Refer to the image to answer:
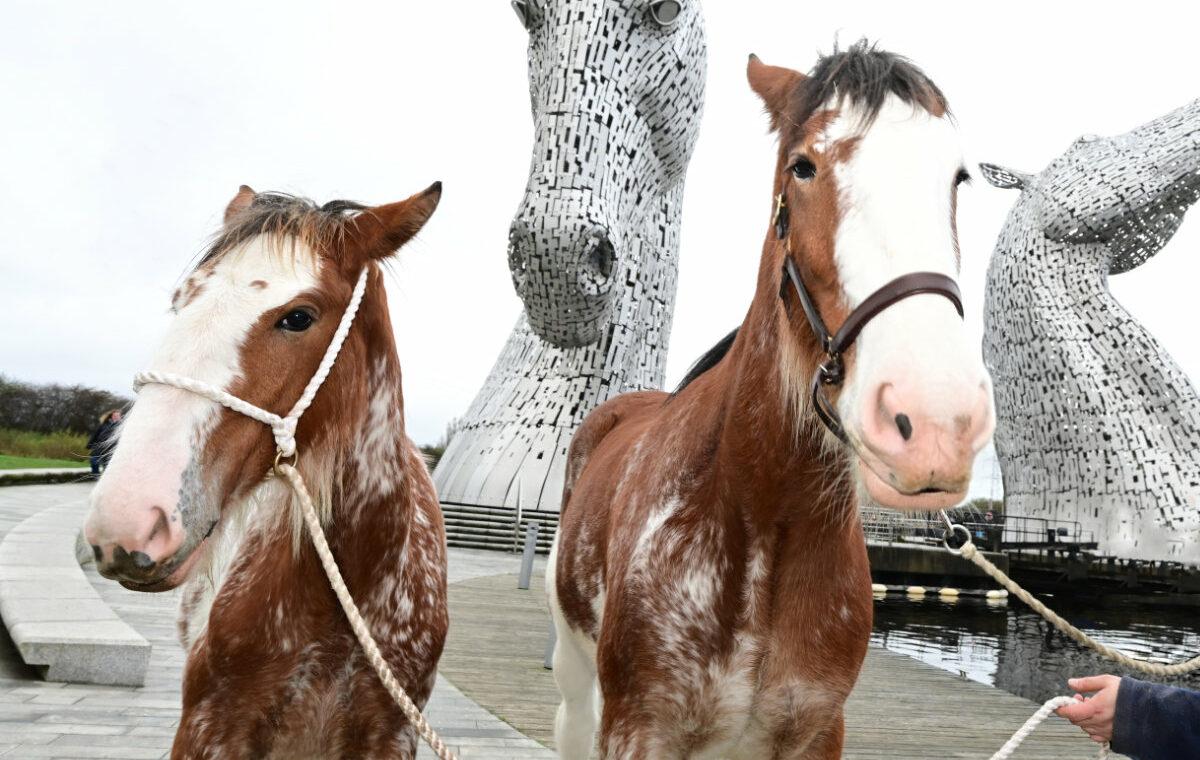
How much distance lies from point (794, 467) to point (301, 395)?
124cm

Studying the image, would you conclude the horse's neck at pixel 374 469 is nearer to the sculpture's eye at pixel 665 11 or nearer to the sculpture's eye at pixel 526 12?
the sculpture's eye at pixel 526 12

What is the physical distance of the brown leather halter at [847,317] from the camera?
1.72m

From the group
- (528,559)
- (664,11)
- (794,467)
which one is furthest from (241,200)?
(528,559)

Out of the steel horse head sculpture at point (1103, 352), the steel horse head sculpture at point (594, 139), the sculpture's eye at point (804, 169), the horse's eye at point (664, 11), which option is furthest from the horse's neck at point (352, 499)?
the steel horse head sculpture at point (1103, 352)

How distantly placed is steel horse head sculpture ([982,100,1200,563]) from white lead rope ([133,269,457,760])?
79.1ft

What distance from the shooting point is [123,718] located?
13.5 feet

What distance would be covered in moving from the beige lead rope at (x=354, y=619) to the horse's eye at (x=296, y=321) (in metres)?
0.33

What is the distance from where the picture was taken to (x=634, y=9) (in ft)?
25.8

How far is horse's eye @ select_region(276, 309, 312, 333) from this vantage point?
2.19m

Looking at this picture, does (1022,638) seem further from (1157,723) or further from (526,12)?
(1157,723)

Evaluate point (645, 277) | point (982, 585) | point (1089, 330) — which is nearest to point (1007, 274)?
point (1089, 330)

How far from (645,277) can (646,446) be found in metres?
11.4

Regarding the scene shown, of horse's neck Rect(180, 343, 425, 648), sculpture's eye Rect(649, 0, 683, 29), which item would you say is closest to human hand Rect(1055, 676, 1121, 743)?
horse's neck Rect(180, 343, 425, 648)

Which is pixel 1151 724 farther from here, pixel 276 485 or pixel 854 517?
pixel 276 485
